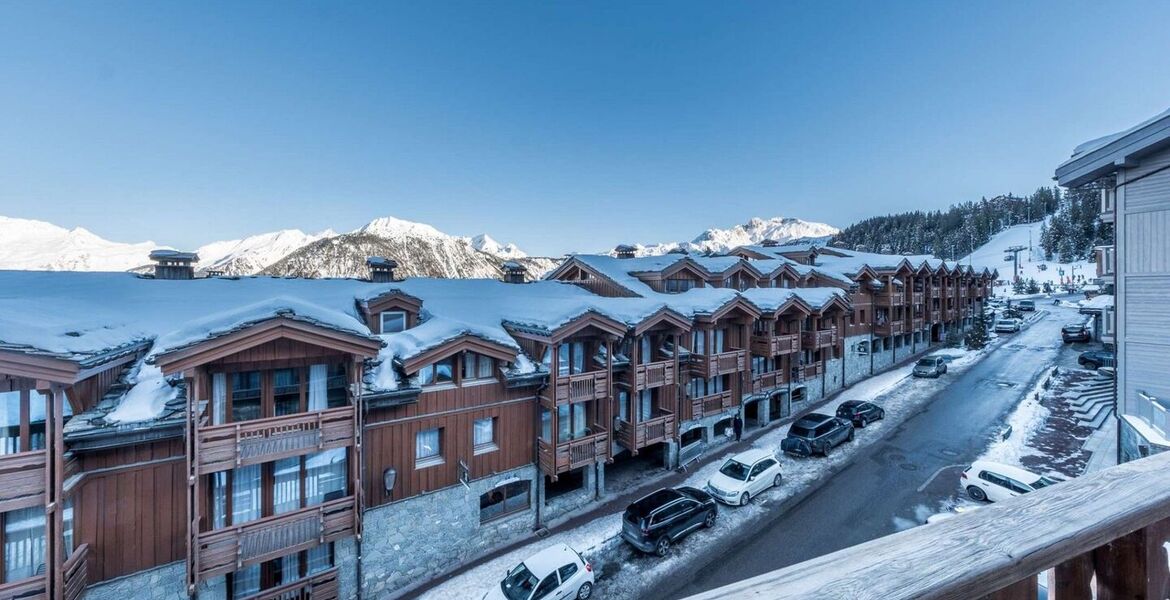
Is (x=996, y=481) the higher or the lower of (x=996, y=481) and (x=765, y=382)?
the lower

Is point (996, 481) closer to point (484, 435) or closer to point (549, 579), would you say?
point (549, 579)

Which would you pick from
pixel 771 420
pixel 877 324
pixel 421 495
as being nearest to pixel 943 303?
pixel 877 324

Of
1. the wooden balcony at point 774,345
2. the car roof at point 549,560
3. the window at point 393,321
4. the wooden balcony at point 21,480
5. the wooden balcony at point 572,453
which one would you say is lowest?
the car roof at point 549,560

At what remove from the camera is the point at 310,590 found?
13.3 meters

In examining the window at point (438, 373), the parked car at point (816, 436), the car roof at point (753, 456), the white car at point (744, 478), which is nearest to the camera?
the window at point (438, 373)

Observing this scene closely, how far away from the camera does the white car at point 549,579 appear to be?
13.1m

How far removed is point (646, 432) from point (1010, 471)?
43.3 feet

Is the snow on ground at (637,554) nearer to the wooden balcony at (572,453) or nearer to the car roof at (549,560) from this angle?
the car roof at (549,560)

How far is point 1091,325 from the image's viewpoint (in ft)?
147

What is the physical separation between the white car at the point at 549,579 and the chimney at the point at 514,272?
1538cm

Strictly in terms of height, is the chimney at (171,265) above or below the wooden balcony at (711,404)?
above

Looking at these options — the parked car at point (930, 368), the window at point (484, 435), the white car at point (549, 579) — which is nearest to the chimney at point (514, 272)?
the window at point (484, 435)

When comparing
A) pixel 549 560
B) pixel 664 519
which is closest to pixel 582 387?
pixel 664 519

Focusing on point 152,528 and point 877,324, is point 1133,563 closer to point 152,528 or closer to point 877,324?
point 152,528
